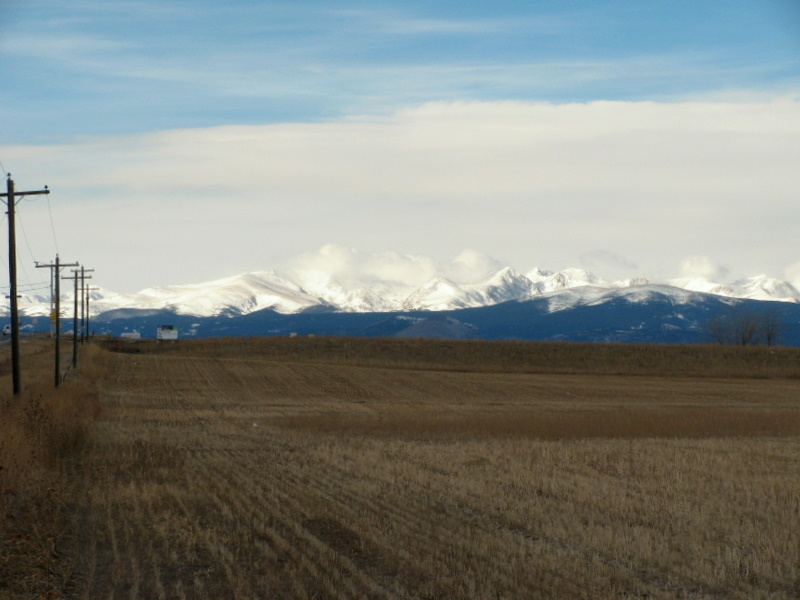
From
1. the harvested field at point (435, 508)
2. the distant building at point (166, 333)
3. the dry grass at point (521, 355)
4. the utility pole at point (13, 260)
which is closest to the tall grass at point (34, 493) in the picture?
the harvested field at point (435, 508)

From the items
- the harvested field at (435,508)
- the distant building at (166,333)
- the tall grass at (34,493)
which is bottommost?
the harvested field at (435,508)

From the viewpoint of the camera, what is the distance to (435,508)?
15891mm

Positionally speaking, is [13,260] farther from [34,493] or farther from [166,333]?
[166,333]

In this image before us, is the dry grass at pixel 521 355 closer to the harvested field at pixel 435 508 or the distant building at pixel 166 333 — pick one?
the distant building at pixel 166 333

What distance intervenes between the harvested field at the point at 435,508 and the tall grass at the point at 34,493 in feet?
1.55

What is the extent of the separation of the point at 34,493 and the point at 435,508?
7.09m

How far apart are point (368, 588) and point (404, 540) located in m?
2.48

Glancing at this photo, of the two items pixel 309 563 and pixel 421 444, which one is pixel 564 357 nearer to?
pixel 421 444

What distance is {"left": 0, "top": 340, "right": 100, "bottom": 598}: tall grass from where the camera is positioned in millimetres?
11109

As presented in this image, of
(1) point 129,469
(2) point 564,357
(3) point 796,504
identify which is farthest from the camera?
(2) point 564,357

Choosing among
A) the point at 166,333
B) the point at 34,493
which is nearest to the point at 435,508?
the point at 34,493

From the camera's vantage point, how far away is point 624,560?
12234 mm

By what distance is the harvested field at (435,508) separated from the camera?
1123 cm

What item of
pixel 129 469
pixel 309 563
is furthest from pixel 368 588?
pixel 129 469
